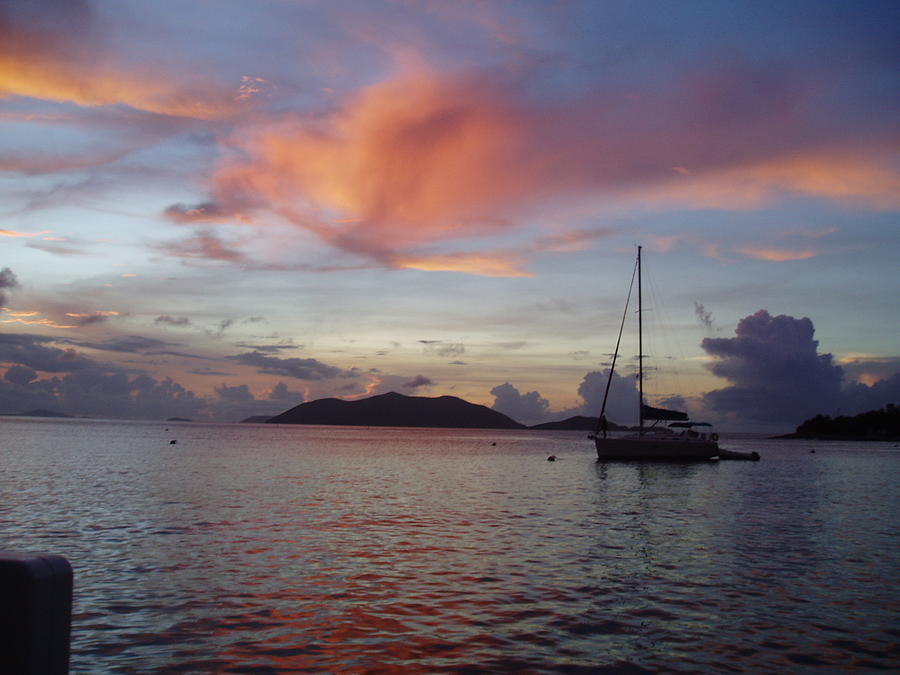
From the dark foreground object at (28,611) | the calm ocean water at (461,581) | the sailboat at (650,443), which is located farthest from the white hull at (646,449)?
the dark foreground object at (28,611)

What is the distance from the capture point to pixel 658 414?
2997 inches

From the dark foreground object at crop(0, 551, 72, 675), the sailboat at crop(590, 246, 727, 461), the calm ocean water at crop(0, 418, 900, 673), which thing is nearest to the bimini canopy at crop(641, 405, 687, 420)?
the sailboat at crop(590, 246, 727, 461)

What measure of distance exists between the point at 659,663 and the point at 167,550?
52.6 ft

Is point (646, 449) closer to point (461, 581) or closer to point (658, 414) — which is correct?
point (658, 414)

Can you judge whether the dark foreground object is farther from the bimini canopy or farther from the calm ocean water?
the bimini canopy

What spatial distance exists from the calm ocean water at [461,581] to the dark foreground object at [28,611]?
6992mm

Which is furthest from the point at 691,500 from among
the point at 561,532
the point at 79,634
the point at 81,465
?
the point at 81,465

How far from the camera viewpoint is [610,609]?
15.7m

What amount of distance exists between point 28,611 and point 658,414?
76.2 m

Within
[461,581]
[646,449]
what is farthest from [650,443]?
[461,581]

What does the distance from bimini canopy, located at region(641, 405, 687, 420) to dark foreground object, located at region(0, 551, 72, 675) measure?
74696 millimetres

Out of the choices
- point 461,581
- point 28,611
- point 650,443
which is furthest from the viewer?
point 650,443

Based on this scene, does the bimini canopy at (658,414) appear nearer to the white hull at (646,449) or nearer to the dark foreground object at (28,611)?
the white hull at (646,449)

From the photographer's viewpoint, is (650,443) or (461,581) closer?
(461,581)
